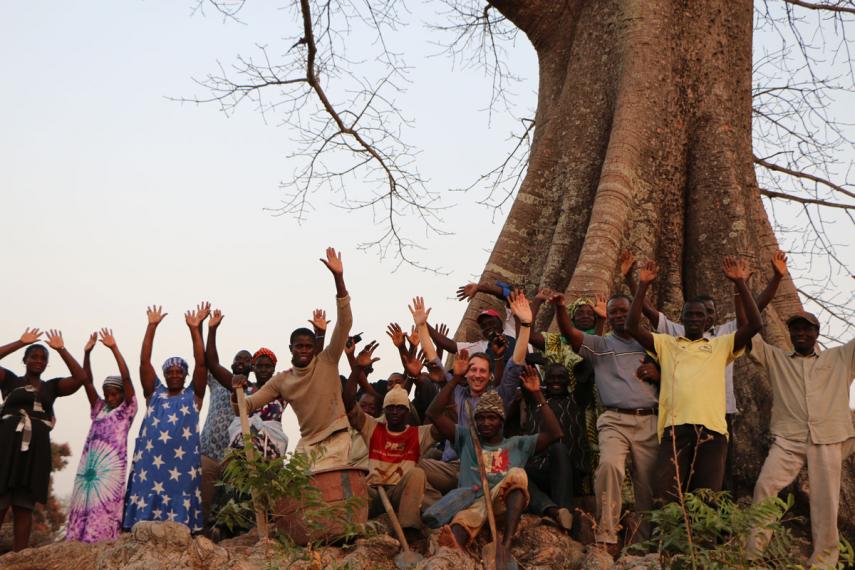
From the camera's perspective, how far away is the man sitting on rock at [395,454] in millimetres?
6305

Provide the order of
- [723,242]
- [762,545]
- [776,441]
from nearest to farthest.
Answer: [762,545], [776,441], [723,242]

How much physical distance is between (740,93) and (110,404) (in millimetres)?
6079

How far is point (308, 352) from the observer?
6344mm

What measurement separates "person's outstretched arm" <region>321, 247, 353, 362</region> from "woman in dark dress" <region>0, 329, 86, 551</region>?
240 cm

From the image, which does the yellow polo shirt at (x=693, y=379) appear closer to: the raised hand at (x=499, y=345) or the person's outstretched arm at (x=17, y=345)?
the raised hand at (x=499, y=345)

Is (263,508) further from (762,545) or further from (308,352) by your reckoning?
(762,545)

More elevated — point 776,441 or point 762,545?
Result: point 776,441

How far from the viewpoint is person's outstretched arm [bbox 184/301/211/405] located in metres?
7.04

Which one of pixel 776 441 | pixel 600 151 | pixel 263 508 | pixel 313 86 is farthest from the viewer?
pixel 313 86

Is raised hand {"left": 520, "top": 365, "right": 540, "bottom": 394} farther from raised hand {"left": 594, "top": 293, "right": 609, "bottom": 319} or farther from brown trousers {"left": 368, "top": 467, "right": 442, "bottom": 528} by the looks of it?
raised hand {"left": 594, "top": 293, "right": 609, "bottom": 319}

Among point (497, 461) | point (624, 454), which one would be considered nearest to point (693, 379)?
point (624, 454)

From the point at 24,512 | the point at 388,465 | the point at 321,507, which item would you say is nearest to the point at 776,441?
the point at 388,465

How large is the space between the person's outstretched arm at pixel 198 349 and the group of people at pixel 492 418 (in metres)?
0.01

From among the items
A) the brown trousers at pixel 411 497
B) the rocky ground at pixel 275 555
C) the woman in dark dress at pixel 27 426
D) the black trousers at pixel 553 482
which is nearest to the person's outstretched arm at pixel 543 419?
the black trousers at pixel 553 482
